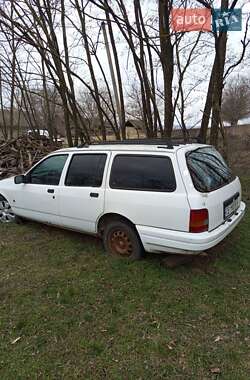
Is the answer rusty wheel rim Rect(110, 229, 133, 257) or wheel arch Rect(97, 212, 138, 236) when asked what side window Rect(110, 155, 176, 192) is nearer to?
wheel arch Rect(97, 212, 138, 236)

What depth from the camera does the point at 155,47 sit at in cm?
760

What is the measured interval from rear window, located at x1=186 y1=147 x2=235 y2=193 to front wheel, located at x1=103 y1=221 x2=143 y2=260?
3.48 feet

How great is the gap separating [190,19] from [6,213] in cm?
628

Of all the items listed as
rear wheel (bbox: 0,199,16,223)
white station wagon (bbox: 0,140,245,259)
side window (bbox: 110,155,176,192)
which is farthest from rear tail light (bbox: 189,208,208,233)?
rear wheel (bbox: 0,199,16,223)

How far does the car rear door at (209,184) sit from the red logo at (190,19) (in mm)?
4587

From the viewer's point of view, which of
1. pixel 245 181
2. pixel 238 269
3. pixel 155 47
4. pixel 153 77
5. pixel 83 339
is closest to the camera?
pixel 83 339

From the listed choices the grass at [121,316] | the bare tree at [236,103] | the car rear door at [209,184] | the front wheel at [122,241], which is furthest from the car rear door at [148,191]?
the bare tree at [236,103]

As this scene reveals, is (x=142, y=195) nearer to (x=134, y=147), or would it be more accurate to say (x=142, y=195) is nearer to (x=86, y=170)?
(x=134, y=147)

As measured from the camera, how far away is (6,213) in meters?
5.57

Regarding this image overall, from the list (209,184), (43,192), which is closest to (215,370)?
(209,184)

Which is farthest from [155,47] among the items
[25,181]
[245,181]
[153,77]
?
[25,181]

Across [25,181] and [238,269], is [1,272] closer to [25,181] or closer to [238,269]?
[25,181]

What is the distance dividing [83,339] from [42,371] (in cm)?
43

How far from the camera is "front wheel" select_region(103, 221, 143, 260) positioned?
3.70 m
